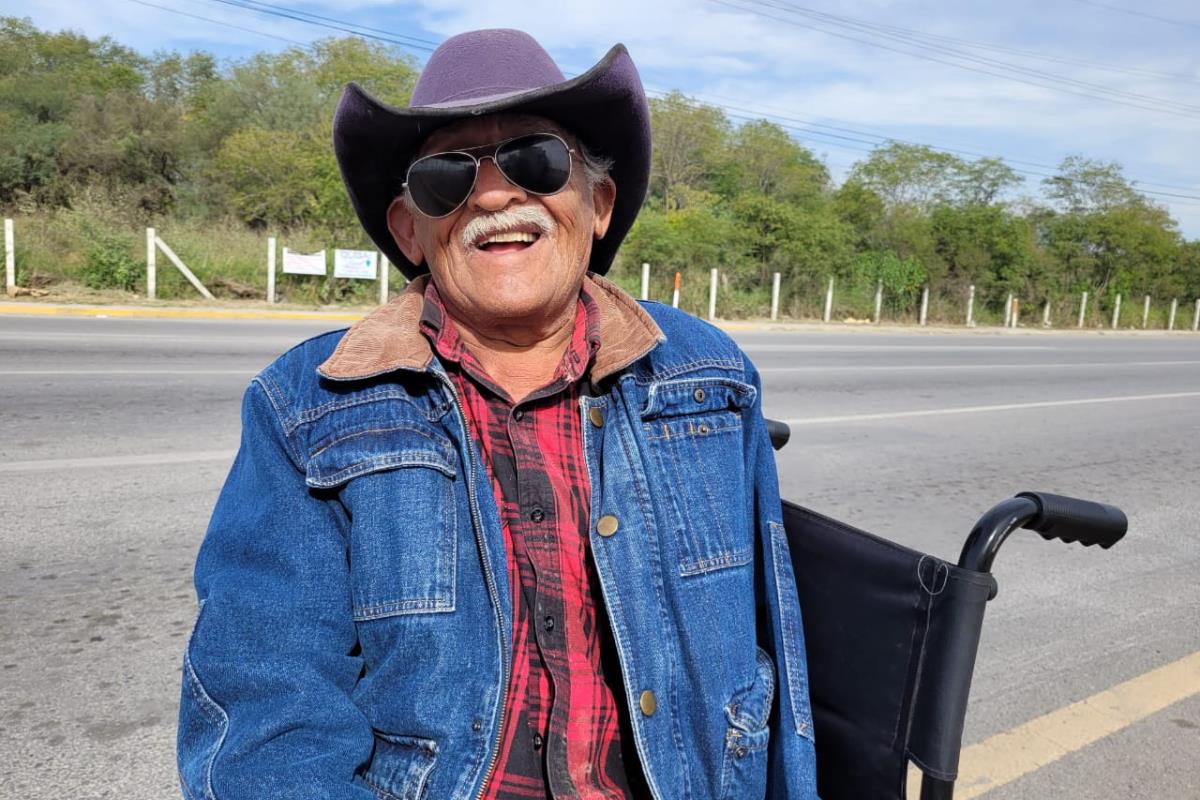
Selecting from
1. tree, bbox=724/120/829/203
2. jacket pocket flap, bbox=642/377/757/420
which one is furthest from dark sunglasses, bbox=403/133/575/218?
tree, bbox=724/120/829/203

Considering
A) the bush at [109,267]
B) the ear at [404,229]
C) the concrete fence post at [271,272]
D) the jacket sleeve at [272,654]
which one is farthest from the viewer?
the concrete fence post at [271,272]

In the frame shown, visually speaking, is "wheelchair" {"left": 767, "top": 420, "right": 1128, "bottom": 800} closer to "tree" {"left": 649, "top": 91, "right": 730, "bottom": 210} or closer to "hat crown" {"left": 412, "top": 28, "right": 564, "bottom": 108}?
"hat crown" {"left": 412, "top": 28, "right": 564, "bottom": 108}

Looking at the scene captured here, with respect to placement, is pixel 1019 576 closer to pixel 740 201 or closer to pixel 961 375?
pixel 961 375

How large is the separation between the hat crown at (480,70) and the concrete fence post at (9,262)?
58.4 feet

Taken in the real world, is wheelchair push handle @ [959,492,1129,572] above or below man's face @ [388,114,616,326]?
below

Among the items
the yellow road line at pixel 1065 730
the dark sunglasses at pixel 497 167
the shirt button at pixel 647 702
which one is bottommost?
the yellow road line at pixel 1065 730

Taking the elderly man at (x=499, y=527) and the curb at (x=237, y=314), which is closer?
the elderly man at (x=499, y=527)

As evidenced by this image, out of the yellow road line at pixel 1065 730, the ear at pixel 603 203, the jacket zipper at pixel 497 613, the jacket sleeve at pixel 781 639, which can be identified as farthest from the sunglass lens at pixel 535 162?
the yellow road line at pixel 1065 730

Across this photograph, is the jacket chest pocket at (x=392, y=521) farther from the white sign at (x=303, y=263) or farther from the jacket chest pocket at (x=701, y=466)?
the white sign at (x=303, y=263)

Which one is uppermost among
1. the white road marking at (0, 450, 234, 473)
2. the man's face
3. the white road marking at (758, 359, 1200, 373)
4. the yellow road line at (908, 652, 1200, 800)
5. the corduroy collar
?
the man's face

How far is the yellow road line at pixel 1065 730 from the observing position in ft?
9.06

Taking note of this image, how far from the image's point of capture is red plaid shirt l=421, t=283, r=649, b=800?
1535 millimetres

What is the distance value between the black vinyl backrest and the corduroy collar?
1.42 ft

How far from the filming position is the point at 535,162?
167 cm
